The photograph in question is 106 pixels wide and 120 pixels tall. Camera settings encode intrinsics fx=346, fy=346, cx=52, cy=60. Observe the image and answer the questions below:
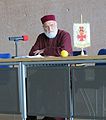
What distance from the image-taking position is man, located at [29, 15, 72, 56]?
11.7 feet

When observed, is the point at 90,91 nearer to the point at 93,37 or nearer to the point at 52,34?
the point at 52,34

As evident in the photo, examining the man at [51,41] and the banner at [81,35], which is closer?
the banner at [81,35]

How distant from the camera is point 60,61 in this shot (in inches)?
113

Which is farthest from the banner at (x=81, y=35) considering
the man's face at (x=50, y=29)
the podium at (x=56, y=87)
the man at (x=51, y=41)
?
the man's face at (x=50, y=29)

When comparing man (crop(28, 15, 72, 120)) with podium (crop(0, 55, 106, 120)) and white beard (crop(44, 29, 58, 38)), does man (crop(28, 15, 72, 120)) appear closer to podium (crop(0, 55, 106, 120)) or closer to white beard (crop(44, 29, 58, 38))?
white beard (crop(44, 29, 58, 38))

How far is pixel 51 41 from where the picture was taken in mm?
3680

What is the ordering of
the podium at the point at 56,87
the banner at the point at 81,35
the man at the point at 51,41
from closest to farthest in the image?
the podium at the point at 56,87 → the banner at the point at 81,35 → the man at the point at 51,41

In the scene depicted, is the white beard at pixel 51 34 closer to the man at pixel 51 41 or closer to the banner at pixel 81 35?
the man at pixel 51 41

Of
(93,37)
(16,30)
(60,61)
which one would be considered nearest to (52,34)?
(60,61)

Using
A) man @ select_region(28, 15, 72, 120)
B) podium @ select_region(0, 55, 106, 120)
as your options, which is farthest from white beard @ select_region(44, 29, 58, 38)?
podium @ select_region(0, 55, 106, 120)

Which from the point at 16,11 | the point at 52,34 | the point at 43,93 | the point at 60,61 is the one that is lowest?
the point at 43,93

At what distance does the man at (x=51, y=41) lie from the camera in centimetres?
357

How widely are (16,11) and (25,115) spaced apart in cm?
300

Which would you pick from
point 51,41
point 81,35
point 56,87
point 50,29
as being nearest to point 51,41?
point 51,41
